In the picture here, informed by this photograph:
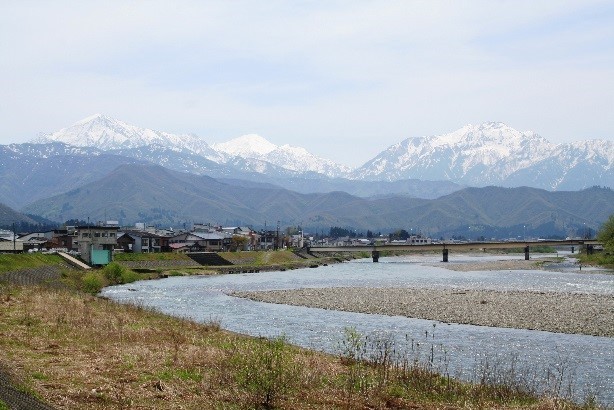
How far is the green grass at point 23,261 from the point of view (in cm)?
6488

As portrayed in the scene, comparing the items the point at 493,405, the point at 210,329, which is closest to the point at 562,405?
the point at 493,405

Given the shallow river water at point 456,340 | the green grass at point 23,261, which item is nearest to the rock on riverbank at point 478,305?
the shallow river water at point 456,340

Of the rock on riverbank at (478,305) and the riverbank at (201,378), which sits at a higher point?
the riverbank at (201,378)

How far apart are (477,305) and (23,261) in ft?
148

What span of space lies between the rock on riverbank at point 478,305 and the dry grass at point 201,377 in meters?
17.1

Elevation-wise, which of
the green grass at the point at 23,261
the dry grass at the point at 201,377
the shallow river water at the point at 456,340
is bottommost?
the shallow river water at the point at 456,340

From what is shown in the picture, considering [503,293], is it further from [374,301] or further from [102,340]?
[102,340]

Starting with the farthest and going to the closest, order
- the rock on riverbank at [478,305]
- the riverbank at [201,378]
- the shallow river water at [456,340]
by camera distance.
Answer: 1. the rock on riverbank at [478,305]
2. the shallow river water at [456,340]
3. the riverbank at [201,378]

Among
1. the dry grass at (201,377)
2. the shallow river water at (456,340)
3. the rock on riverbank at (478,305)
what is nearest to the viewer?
the dry grass at (201,377)

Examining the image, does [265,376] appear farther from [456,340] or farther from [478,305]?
[478,305]

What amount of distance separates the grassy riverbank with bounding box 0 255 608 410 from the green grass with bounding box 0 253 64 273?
40.8m

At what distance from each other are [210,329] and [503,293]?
1260 inches

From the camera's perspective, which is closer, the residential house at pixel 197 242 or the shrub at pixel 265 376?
the shrub at pixel 265 376

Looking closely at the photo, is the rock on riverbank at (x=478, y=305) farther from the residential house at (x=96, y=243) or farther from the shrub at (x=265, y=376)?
the residential house at (x=96, y=243)
